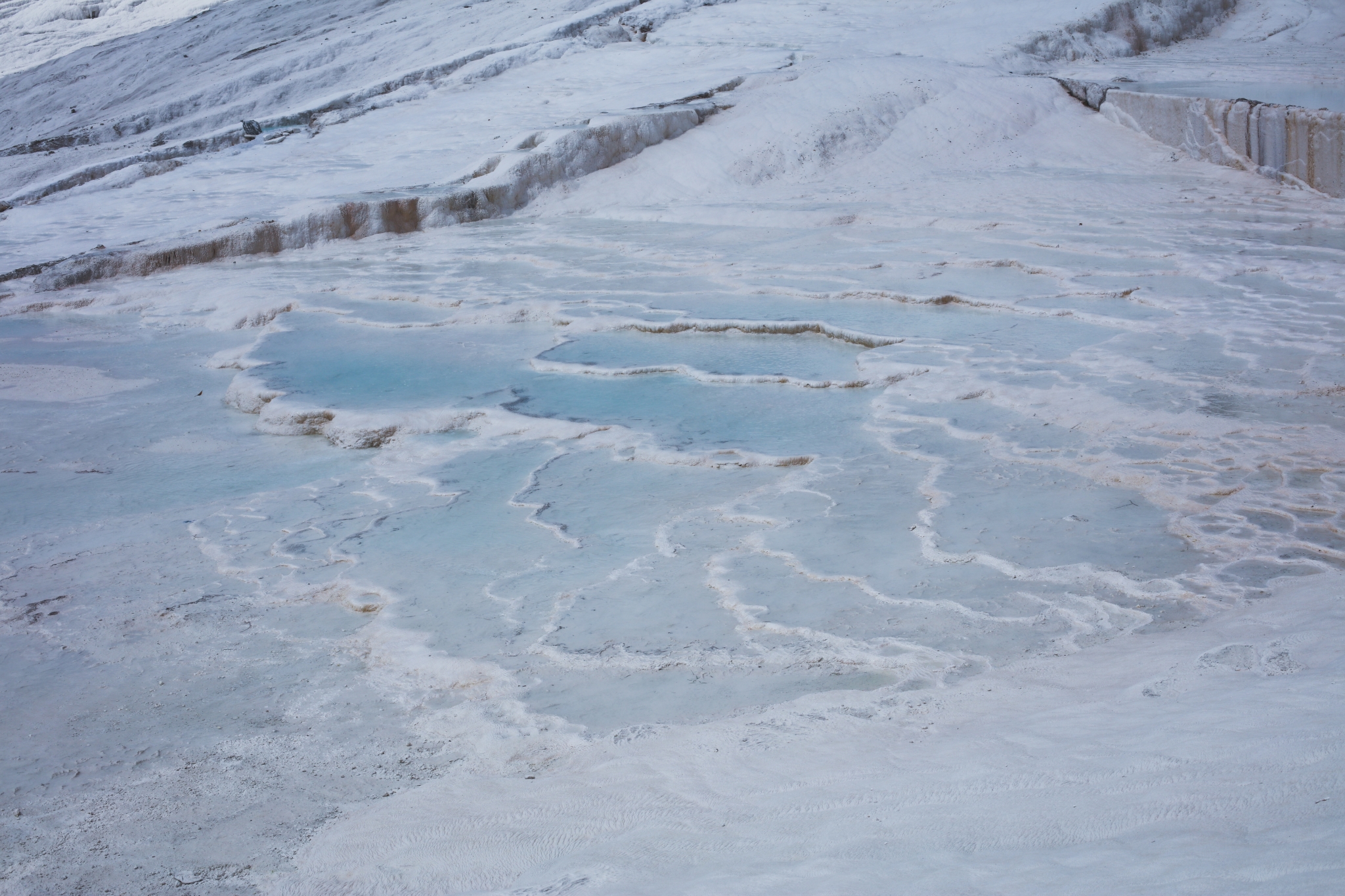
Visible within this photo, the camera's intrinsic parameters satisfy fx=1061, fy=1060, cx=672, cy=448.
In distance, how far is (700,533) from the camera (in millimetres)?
2570

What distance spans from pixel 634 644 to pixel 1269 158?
6.05 meters

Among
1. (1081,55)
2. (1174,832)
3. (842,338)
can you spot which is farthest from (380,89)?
(1174,832)

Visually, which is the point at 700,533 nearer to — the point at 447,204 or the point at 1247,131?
the point at 447,204

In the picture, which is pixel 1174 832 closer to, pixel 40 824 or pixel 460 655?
pixel 460 655

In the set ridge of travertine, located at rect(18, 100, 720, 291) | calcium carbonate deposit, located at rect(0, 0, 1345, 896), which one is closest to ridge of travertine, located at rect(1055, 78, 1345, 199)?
calcium carbonate deposit, located at rect(0, 0, 1345, 896)

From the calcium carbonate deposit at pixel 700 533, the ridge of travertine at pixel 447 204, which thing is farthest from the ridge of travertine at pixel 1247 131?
the ridge of travertine at pixel 447 204

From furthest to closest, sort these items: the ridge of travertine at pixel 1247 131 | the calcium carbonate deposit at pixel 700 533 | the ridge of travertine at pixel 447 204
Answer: the ridge of travertine at pixel 447 204, the ridge of travertine at pixel 1247 131, the calcium carbonate deposit at pixel 700 533

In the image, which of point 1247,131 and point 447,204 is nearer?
point 1247,131

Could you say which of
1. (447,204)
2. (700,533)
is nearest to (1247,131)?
(447,204)

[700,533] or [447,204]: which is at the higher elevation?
[447,204]

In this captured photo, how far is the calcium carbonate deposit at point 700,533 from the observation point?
142 centimetres

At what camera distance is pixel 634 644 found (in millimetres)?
2104

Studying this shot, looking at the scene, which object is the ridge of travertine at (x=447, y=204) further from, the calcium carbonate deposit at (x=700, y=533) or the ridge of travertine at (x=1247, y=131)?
the ridge of travertine at (x=1247, y=131)

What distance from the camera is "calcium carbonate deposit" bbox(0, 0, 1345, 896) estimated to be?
142cm
